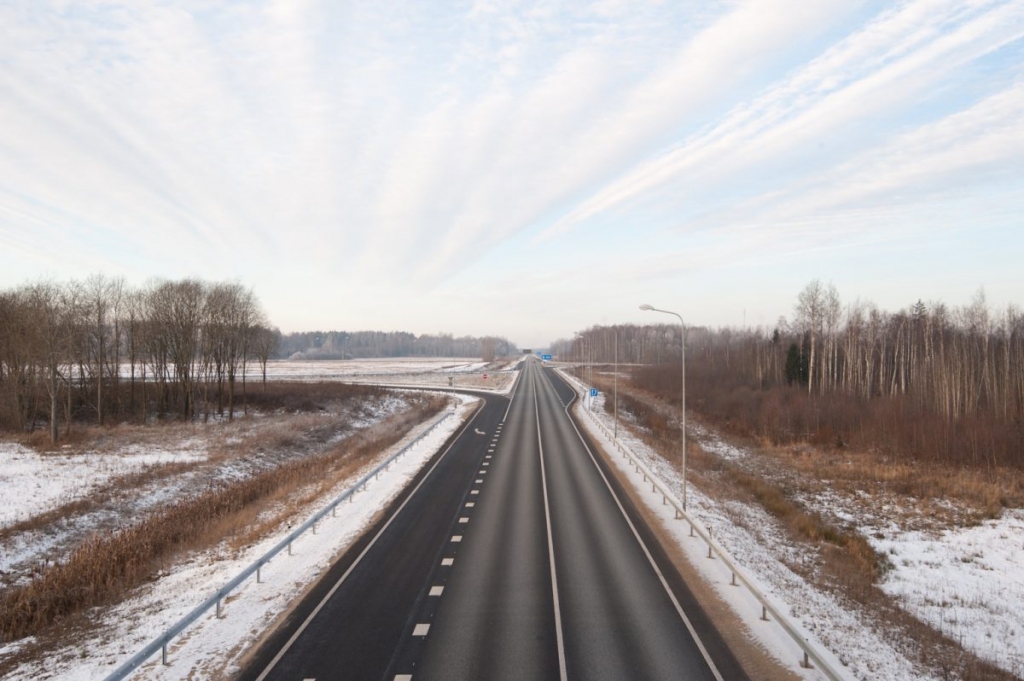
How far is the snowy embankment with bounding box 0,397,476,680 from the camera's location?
10594mm

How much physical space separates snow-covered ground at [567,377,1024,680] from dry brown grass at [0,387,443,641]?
17.3 meters

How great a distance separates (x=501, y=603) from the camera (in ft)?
43.9

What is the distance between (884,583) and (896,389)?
4368 centimetres

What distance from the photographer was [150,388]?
57625 millimetres

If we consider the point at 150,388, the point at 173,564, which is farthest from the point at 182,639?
the point at 150,388

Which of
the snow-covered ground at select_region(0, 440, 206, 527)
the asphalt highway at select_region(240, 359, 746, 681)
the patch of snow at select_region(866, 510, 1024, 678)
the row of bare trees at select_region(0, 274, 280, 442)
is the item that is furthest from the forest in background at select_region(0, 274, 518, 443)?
the patch of snow at select_region(866, 510, 1024, 678)

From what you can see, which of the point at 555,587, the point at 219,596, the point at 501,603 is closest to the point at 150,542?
→ the point at 219,596

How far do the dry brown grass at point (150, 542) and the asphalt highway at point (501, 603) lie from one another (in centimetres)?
650

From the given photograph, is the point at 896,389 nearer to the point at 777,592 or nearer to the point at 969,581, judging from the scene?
the point at 969,581

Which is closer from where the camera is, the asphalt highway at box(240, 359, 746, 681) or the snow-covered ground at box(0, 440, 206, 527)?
the asphalt highway at box(240, 359, 746, 681)

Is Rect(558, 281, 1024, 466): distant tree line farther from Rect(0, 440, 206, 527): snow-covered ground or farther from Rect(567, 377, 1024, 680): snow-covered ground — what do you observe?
Rect(0, 440, 206, 527): snow-covered ground

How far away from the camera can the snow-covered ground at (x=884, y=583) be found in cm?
1210

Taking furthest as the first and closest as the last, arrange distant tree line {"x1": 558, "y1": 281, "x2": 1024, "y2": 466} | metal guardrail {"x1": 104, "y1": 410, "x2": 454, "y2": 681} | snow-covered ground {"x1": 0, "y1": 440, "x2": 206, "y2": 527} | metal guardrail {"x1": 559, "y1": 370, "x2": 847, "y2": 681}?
distant tree line {"x1": 558, "y1": 281, "x2": 1024, "y2": 466}, snow-covered ground {"x1": 0, "y1": 440, "x2": 206, "y2": 527}, metal guardrail {"x1": 559, "y1": 370, "x2": 847, "y2": 681}, metal guardrail {"x1": 104, "y1": 410, "x2": 454, "y2": 681}

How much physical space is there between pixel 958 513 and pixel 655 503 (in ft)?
55.9
